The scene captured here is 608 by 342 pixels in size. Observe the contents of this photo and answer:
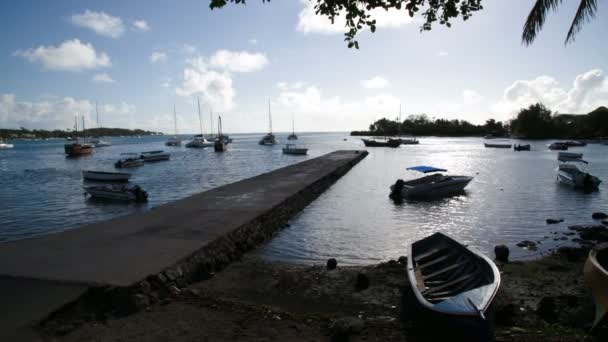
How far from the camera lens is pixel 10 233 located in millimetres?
15422

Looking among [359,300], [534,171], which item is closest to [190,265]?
[359,300]

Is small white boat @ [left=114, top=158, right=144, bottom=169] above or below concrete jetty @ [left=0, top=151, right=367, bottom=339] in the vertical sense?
above

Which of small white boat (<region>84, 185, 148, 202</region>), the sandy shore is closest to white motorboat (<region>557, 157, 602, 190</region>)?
the sandy shore

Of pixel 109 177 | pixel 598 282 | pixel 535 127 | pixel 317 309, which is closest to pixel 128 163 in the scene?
pixel 109 177

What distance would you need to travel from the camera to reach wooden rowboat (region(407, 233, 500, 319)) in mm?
5809

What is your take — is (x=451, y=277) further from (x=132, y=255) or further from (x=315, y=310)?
(x=132, y=255)

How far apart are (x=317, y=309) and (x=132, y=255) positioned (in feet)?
14.4

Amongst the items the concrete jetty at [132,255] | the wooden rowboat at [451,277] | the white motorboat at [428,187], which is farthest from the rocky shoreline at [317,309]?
the white motorboat at [428,187]

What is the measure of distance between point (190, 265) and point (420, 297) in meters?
5.02

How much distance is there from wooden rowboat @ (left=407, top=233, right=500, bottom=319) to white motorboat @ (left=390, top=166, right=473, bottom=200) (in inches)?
490

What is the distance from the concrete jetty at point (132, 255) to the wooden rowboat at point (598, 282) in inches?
294

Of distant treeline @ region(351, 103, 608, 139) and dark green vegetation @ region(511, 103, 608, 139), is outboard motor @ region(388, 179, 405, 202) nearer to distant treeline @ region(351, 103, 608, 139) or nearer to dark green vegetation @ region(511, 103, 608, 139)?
distant treeline @ region(351, 103, 608, 139)

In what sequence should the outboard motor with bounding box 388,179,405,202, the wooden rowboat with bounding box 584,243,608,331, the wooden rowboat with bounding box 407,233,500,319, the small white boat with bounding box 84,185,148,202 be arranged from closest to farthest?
the wooden rowboat with bounding box 407,233,500,319 → the wooden rowboat with bounding box 584,243,608,331 → the small white boat with bounding box 84,185,148,202 → the outboard motor with bounding box 388,179,405,202

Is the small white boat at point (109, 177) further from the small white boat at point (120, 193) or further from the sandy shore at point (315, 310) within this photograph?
the sandy shore at point (315, 310)
